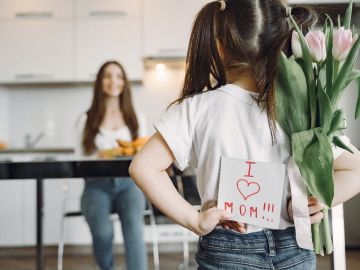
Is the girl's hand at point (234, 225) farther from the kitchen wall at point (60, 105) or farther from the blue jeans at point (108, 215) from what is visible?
the kitchen wall at point (60, 105)

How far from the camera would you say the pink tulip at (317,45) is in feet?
2.60

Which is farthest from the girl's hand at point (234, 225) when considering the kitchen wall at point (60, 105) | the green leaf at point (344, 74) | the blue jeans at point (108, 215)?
the kitchen wall at point (60, 105)

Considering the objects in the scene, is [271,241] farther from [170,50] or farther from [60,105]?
[60,105]

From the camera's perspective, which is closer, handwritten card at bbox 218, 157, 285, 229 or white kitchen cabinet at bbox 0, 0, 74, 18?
handwritten card at bbox 218, 157, 285, 229

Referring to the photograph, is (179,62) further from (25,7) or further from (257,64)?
(257,64)

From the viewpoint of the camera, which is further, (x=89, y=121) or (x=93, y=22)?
(x=93, y=22)

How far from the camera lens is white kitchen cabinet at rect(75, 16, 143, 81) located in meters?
3.92

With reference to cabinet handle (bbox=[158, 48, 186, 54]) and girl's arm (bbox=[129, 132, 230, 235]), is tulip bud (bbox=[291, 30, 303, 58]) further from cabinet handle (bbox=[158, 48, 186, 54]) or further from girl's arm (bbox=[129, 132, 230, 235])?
cabinet handle (bbox=[158, 48, 186, 54])

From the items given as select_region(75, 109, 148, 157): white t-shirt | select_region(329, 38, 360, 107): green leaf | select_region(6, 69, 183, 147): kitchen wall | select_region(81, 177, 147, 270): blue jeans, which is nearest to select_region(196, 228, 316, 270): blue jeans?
select_region(329, 38, 360, 107): green leaf

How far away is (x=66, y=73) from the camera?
3953 mm

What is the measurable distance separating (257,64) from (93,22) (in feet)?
10.7

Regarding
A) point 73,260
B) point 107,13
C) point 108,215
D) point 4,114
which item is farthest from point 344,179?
point 4,114

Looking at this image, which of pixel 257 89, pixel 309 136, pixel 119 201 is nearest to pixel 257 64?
pixel 257 89

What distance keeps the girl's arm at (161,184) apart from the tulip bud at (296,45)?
0.25 metres
